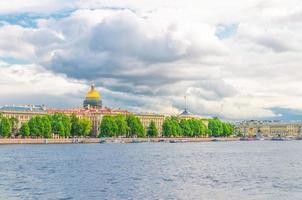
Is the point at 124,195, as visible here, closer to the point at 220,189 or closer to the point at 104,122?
the point at 220,189

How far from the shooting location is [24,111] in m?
157

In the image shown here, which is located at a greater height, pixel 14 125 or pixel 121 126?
pixel 14 125

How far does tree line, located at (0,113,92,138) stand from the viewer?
388 ft

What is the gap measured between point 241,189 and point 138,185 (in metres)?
6.63

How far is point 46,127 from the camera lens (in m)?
122

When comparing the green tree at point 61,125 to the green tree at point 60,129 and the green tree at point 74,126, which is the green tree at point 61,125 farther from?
the green tree at point 74,126

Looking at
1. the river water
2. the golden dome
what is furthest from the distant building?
the river water

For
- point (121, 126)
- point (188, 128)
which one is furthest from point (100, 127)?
point (188, 128)

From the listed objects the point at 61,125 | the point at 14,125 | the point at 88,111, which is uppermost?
the point at 88,111

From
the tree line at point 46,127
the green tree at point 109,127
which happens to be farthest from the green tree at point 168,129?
the tree line at point 46,127

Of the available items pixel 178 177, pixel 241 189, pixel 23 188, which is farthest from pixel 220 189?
pixel 23 188

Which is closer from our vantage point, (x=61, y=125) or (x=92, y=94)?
(x=61, y=125)

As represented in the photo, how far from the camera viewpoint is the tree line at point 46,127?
4654 inches

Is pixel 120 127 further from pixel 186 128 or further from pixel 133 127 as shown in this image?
pixel 186 128
